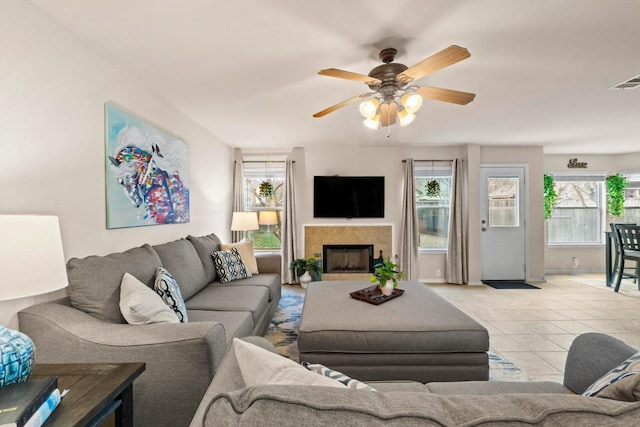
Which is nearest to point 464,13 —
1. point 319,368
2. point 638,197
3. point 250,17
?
point 250,17

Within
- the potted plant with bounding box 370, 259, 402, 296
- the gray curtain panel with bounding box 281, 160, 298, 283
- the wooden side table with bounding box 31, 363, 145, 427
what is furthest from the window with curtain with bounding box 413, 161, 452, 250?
the wooden side table with bounding box 31, 363, 145, 427

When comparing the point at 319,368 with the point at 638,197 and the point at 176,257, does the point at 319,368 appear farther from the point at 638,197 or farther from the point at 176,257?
the point at 638,197

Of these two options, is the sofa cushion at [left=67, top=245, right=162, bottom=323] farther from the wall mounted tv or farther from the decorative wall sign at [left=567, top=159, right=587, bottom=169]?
the decorative wall sign at [left=567, top=159, right=587, bottom=169]

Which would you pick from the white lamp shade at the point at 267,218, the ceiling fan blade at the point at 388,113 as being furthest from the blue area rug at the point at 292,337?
the ceiling fan blade at the point at 388,113

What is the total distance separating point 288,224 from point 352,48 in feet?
11.0

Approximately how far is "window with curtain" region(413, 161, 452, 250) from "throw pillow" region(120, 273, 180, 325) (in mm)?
4488

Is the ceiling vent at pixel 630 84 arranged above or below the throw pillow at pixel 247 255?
above

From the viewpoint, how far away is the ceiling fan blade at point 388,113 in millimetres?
2273

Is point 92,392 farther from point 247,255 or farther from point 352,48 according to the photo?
point 247,255

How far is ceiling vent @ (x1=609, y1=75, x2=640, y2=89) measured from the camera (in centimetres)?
248

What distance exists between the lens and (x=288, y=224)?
5.00 meters

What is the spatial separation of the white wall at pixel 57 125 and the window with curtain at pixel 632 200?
8.11m

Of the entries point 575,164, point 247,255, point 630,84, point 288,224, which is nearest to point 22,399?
point 247,255

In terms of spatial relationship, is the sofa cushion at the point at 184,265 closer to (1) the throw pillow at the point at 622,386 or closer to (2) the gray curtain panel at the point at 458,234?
(1) the throw pillow at the point at 622,386
